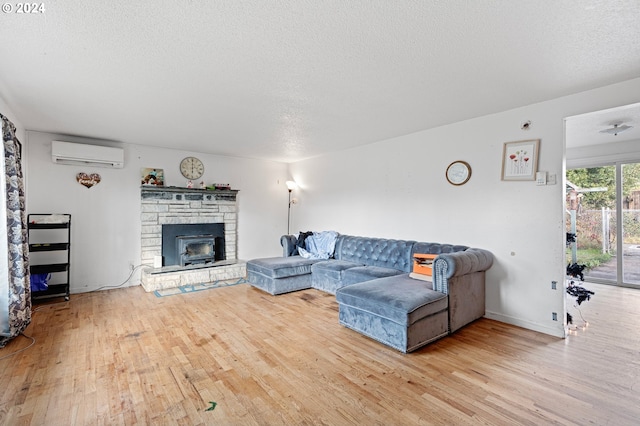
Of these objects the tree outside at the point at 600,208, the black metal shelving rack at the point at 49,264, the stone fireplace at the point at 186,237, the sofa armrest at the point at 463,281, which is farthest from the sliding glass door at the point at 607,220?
the black metal shelving rack at the point at 49,264

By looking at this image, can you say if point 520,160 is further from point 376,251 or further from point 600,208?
point 600,208

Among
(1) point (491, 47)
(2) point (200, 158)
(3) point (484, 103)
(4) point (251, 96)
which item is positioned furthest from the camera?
(2) point (200, 158)

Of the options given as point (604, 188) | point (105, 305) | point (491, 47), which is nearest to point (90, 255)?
point (105, 305)

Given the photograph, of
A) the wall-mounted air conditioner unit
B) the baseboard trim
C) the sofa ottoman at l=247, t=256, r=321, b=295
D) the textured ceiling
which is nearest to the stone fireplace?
the wall-mounted air conditioner unit

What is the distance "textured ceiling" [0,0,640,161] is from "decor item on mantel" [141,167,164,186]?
57.9 inches

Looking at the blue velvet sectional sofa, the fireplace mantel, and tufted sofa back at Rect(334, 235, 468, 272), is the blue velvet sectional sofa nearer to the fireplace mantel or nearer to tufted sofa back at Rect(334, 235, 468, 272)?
tufted sofa back at Rect(334, 235, 468, 272)

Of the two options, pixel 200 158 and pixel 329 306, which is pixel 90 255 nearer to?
pixel 200 158

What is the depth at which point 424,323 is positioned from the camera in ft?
8.89

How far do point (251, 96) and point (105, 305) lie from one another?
3484 millimetres

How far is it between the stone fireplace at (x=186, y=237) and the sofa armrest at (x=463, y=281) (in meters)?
3.79

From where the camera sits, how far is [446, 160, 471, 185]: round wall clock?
3.69 meters

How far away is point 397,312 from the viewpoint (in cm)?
260

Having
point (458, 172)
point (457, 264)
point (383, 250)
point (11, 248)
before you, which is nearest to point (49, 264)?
point (11, 248)

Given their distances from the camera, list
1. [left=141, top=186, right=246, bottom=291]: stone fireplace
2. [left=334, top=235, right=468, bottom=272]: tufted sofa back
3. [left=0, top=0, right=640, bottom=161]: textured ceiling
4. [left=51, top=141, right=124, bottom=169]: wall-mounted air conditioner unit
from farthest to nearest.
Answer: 1. [left=141, top=186, right=246, bottom=291]: stone fireplace
2. [left=51, top=141, right=124, bottom=169]: wall-mounted air conditioner unit
3. [left=334, top=235, right=468, bottom=272]: tufted sofa back
4. [left=0, top=0, right=640, bottom=161]: textured ceiling
